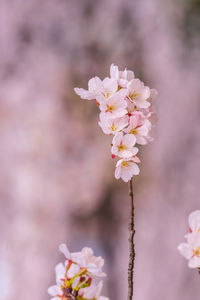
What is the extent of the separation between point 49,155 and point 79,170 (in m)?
0.12

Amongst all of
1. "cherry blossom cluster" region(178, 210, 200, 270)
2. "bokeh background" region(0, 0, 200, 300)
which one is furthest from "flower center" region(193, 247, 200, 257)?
"bokeh background" region(0, 0, 200, 300)

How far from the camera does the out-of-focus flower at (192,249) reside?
0.35m

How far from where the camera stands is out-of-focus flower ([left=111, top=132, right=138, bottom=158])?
0.37 metres

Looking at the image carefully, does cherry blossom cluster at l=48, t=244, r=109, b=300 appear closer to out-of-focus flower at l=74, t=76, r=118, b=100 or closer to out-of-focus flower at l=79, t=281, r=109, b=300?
out-of-focus flower at l=79, t=281, r=109, b=300

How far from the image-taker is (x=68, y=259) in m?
0.39

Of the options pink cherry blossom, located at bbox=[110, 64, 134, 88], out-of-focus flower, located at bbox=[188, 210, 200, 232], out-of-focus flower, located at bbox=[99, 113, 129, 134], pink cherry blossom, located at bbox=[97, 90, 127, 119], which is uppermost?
pink cherry blossom, located at bbox=[110, 64, 134, 88]

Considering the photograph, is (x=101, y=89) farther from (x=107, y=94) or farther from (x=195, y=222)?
(x=195, y=222)

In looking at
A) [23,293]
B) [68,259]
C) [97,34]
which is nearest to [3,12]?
[97,34]

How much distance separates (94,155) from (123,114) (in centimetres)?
102

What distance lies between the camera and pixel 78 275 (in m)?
0.38

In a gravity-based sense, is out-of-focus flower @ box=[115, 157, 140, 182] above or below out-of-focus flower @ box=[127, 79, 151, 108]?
below

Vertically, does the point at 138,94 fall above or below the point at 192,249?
above

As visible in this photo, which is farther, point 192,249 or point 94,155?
point 94,155

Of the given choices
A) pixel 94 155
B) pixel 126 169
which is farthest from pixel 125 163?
pixel 94 155
